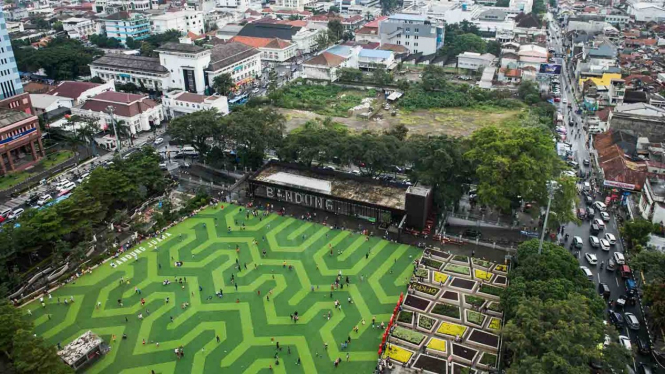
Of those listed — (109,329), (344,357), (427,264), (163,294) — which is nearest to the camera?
(344,357)

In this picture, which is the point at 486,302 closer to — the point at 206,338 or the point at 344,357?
the point at 344,357

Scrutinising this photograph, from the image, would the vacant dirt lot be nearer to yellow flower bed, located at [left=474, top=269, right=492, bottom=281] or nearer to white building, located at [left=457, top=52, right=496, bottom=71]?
white building, located at [left=457, top=52, right=496, bottom=71]

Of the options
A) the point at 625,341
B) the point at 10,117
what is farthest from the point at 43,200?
the point at 625,341

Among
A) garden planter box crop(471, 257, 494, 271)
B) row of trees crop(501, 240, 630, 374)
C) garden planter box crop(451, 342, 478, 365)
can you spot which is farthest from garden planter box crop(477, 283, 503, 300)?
garden planter box crop(451, 342, 478, 365)

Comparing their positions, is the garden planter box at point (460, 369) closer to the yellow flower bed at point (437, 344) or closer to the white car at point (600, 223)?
the yellow flower bed at point (437, 344)

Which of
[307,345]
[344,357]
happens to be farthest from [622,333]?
[307,345]

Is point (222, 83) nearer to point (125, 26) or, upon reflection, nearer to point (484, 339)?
point (125, 26)

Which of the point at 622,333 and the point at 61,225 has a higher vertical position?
the point at 61,225
